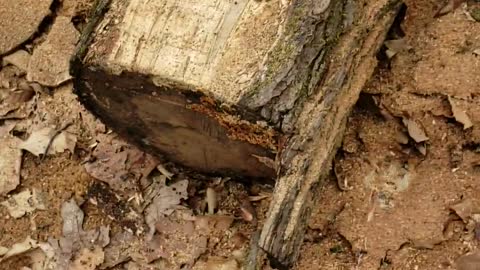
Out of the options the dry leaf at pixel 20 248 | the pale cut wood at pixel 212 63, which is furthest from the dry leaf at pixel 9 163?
the pale cut wood at pixel 212 63

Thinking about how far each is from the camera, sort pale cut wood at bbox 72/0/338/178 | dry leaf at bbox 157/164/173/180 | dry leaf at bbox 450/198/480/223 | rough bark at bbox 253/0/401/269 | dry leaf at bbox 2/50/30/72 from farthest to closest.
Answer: dry leaf at bbox 2/50/30/72, dry leaf at bbox 157/164/173/180, dry leaf at bbox 450/198/480/223, rough bark at bbox 253/0/401/269, pale cut wood at bbox 72/0/338/178

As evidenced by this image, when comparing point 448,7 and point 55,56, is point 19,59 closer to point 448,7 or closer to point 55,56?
point 55,56

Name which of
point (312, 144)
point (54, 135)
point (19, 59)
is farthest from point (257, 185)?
point (19, 59)

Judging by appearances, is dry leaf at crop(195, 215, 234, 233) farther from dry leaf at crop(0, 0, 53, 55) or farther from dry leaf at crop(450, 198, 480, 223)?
dry leaf at crop(0, 0, 53, 55)

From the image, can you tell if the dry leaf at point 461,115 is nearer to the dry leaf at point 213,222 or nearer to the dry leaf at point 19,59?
the dry leaf at point 213,222

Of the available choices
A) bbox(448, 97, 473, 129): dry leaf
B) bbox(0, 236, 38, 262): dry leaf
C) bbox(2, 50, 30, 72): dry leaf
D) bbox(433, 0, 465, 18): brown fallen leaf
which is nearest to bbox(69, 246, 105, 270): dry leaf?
bbox(0, 236, 38, 262): dry leaf

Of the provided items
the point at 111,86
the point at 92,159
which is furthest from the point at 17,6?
the point at 111,86

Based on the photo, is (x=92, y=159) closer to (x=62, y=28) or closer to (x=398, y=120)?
(x=62, y=28)
